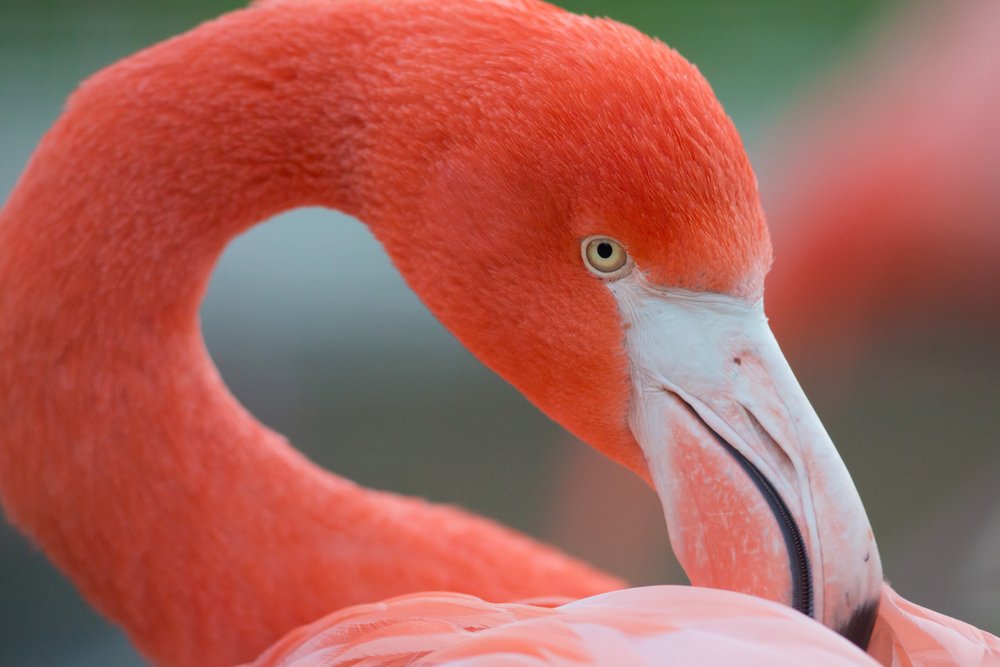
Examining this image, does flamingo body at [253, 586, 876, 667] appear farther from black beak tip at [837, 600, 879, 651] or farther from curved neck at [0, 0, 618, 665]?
curved neck at [0, 0, 618, 665]

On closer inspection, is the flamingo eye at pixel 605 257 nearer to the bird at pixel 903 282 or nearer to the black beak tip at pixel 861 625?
the black beak tip at pixel 861 625

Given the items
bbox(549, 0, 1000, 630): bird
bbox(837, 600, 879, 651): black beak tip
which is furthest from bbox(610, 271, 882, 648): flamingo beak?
bbox(549, 0, 1000, 630): bird

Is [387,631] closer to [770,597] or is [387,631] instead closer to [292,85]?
[770,597]

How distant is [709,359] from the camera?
3.14 ft

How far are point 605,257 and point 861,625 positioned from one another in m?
0.43

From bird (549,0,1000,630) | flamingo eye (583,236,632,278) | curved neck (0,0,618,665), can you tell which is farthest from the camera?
bird (549,0,1000,630)

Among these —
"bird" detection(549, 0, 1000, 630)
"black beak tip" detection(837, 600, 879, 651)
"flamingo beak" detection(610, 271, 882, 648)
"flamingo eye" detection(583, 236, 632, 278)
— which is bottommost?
"bird" detection(549, 0, 1000, 630)

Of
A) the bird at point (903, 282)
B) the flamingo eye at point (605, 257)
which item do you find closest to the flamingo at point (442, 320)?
the flamingo eye at point (605, 257)

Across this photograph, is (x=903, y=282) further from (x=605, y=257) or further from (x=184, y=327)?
(x=184, y=327)

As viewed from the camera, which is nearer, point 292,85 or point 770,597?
point 770,597

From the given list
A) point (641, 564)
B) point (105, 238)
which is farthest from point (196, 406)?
point (641, 564)

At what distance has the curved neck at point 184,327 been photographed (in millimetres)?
1113

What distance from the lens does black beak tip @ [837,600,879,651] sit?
0.90 m

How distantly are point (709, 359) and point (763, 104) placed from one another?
360 centimetres
